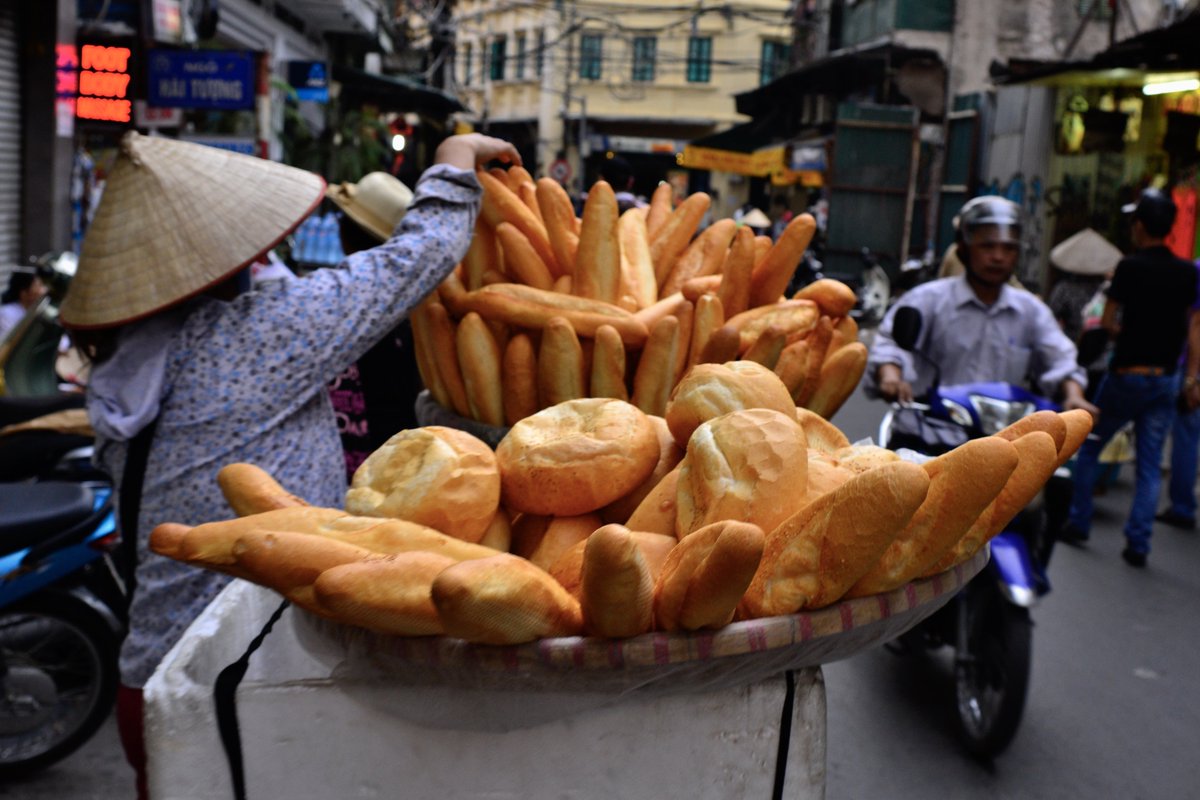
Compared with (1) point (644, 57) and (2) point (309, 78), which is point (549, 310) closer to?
(2) point (309, 78)

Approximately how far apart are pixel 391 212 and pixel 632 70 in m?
38.4

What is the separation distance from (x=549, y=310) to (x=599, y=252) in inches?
6.8

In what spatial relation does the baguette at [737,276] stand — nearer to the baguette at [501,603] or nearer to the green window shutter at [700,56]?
the baguette at [501,603]

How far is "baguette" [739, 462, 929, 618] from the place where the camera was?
100 centimetres

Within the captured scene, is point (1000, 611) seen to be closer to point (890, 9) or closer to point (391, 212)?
point (391, 212)

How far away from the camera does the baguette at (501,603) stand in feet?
3.13

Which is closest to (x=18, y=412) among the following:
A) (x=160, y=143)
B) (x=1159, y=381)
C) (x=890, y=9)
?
(x=160, y=143)

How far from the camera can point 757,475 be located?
45.2 inches

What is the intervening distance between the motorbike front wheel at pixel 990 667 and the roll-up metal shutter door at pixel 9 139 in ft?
26.3

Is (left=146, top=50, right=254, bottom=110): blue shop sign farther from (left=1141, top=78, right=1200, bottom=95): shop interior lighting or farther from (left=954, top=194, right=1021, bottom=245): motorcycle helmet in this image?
(left=1141, top=78, right=1200, bottom=95): shop interior lighting

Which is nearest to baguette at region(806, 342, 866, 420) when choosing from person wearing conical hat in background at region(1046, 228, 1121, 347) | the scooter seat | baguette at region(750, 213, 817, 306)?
baguette at region(750, 213, 817, 306)

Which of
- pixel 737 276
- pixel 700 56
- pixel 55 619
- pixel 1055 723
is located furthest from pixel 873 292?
pixel 700 56

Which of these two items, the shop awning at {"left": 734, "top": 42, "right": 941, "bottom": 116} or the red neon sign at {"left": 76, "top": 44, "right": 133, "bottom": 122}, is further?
the shop awning at {"left": 734, "top": 42, "right": 941, "bottom": 116}

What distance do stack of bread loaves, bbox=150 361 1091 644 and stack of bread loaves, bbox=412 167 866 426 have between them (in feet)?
1.09
